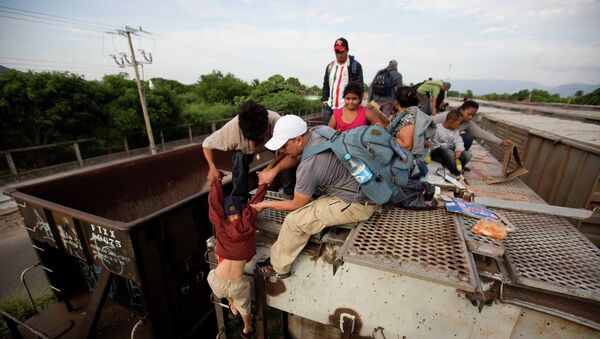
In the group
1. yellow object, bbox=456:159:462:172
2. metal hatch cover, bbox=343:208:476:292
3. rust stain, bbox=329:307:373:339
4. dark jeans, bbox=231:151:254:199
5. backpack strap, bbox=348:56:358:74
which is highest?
backpack strap, bbox=348:56:358:74

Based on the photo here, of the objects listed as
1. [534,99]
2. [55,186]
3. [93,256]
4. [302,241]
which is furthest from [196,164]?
[534,99]

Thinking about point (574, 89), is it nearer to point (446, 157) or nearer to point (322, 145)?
point (446, 157)

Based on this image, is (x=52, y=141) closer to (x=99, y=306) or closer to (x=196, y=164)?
(x=196, y=164)

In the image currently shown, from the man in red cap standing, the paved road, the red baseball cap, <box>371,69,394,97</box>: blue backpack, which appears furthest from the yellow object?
the paved road

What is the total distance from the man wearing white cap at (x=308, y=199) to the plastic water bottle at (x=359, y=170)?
12 cm

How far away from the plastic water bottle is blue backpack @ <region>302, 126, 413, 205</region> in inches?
0.9

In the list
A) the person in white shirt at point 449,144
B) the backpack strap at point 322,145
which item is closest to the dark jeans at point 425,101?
the person in white shirt at point 449,144

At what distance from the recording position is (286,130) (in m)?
1.82

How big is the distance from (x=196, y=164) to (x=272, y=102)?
79.2ft

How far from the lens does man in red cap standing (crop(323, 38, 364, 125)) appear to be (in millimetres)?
3484

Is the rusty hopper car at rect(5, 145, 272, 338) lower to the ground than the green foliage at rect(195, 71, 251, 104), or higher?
lower

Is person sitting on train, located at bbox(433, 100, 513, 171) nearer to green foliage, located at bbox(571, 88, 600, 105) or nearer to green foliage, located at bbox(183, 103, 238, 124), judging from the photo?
green foliage, located at bbox(183, 103, 238, 124)

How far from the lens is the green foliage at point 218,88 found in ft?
98.1

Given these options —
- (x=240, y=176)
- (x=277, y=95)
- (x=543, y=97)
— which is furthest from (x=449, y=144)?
(x=543, y=97)
